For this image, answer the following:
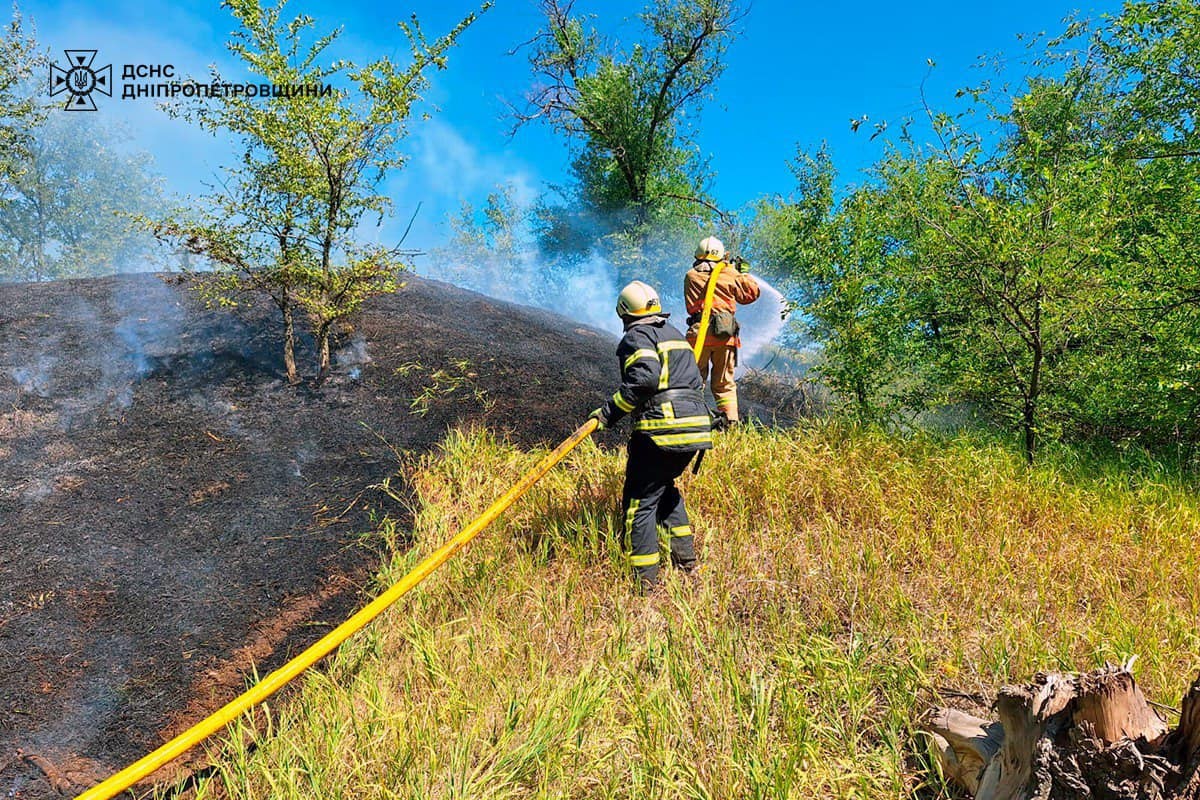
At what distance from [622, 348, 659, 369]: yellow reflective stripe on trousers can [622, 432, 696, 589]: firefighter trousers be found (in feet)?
1.35

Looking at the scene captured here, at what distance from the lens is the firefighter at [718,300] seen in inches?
209

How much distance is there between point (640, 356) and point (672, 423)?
1.33 ft

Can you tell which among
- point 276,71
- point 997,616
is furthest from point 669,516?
point 276,71

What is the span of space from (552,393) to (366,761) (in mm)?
4234

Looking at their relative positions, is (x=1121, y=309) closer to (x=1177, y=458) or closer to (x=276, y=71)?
(x=1177, y=458)

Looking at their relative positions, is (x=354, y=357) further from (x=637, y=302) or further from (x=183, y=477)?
(x=637, y=302)

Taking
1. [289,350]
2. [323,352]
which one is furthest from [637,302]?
[289,350]

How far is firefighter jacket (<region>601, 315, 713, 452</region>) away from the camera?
3.38 m

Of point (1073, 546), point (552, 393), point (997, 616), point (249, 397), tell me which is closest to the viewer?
point (997, 616)

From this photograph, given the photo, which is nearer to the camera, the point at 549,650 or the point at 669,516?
the point at 549,650

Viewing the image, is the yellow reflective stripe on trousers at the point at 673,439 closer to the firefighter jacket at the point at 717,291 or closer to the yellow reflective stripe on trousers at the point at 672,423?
the yellow reflective stripe on trousers at the point at 672,423

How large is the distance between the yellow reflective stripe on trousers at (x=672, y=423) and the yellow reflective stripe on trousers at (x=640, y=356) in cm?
33

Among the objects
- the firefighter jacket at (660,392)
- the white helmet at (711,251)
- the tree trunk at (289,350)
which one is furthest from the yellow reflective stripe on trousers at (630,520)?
the tree trunk at (289,350)

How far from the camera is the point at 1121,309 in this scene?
4410 mm
